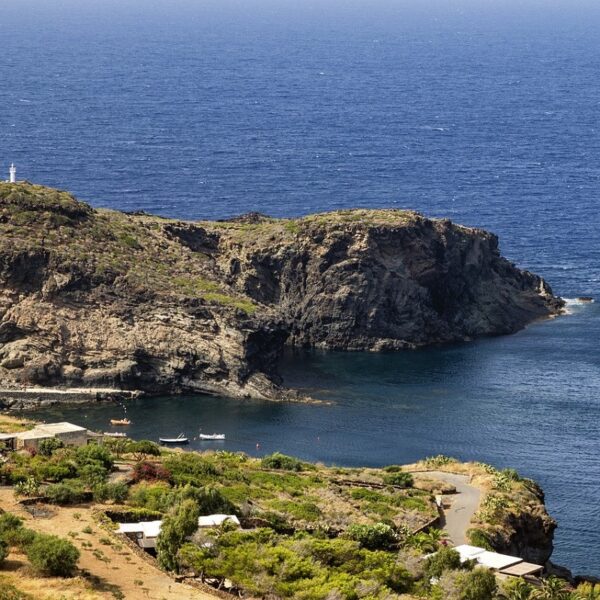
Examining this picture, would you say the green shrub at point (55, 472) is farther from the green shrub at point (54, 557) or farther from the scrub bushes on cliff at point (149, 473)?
the green shrub at point (54, 557)

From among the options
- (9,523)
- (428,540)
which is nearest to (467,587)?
(428,540)

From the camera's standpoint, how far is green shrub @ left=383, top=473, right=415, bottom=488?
9869 centimetres

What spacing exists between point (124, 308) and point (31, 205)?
13946mm

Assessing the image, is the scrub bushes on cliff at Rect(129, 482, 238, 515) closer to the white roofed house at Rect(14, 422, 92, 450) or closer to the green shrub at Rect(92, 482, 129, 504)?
the green shrub at Rect(92, 482, 129, 504)

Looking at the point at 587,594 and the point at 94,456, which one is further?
the point at 94,456

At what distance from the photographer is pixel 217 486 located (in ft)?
293

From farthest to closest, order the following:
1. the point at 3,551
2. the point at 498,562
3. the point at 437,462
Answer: the point at 437,462
the point at 498,562
the point at 3,551

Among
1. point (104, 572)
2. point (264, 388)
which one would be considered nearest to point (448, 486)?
point (104, 572)

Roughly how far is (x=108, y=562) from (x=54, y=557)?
4.31 m

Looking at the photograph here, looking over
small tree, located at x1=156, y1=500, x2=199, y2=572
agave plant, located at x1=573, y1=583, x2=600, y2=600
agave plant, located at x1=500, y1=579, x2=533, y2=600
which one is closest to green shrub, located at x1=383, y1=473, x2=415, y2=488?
agave plant, located at x1=573, y1=583, x2=600, y2=600

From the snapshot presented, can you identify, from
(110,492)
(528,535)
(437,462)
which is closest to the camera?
(110,492)

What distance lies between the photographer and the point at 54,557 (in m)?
66.0

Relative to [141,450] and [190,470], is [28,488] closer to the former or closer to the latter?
[190,470]

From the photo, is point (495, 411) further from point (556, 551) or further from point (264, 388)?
point (556, 551)
